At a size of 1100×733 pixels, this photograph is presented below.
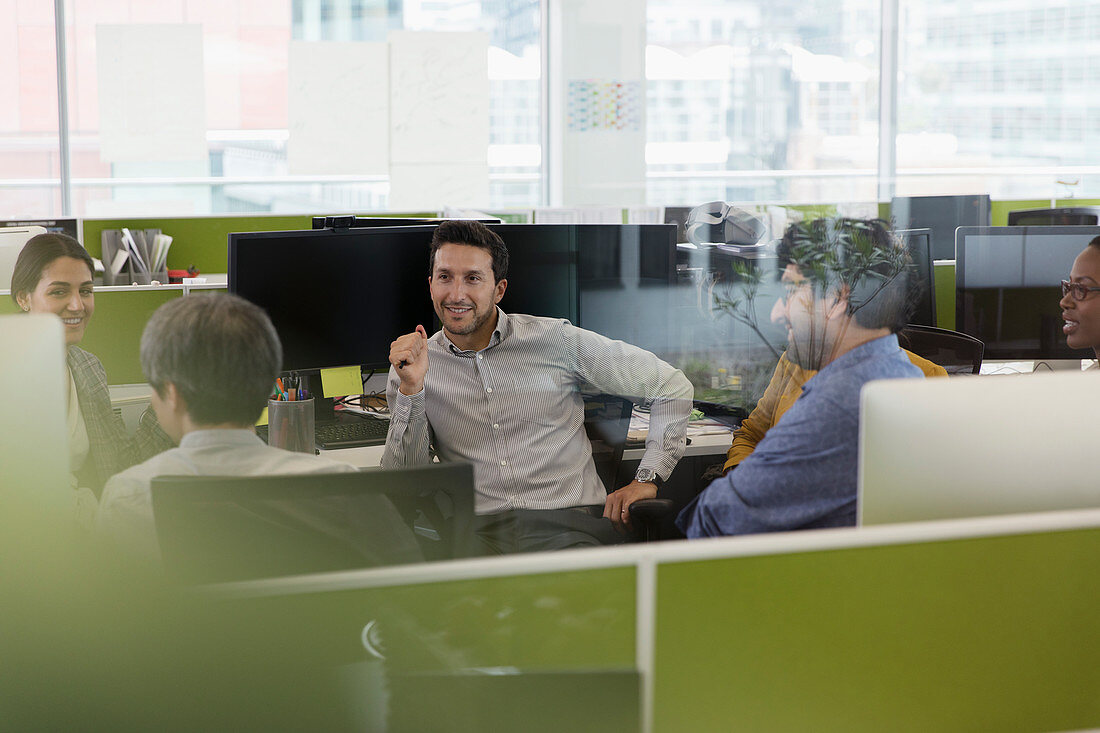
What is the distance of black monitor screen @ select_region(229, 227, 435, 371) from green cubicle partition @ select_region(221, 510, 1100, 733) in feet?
4.17

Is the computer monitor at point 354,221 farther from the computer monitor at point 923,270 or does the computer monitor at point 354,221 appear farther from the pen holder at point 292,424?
the computer monitor at point 923,270

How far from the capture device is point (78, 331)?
1.99 metres

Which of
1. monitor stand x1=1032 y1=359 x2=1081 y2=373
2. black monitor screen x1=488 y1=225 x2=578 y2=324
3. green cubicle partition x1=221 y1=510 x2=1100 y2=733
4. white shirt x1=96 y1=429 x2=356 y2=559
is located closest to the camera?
green cubicle partition x1=221 y1=510 x2=1100 y2=733

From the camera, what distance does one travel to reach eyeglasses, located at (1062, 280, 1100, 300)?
2230 millimetres

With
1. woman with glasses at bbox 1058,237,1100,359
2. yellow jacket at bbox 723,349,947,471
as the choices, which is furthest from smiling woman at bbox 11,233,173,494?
woman with glasses at bbox 1058,237,1100,359

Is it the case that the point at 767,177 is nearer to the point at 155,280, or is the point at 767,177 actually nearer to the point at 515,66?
the point at 515,66

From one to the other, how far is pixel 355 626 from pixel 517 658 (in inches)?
5.4

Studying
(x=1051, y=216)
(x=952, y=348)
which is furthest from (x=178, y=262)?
(x=1051, y=216)

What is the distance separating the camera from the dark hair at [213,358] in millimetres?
1167

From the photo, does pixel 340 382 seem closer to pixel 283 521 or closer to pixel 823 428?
pixel 823 428

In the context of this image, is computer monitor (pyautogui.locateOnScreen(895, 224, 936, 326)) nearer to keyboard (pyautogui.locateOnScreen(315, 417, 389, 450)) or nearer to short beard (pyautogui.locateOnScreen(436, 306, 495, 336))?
short beard (pyautogui.locateOnScreen(436, 306, 495, 336))

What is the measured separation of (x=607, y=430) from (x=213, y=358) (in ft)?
3.86

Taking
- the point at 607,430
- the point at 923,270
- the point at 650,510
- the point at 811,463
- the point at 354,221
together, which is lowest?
the point at 650,510

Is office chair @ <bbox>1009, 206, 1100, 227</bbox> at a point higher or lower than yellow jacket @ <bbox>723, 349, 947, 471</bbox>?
higher
